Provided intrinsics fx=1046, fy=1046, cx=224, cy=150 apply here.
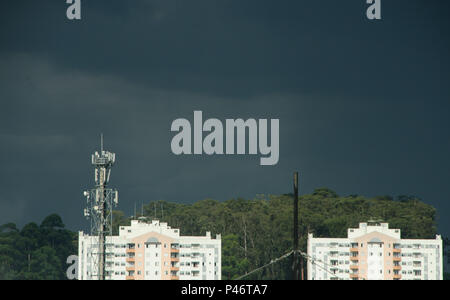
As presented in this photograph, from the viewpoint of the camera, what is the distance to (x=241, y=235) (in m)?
162

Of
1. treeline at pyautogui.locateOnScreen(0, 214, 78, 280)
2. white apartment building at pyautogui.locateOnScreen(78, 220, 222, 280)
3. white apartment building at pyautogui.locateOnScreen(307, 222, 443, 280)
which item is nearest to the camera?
white apartment building at pyautogui.locateOnScreen(78, 220, 222, 280)

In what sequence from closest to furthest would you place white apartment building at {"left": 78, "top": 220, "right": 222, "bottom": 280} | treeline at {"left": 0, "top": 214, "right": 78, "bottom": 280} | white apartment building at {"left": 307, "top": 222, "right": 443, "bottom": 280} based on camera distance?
white apartment building at {"left": 78, "top": 220, "right": 222, "bottom": 280} < white apartment building at {"left": 307, "top": 222, "right": 443, "bottom": 280} < treeline at {"left": 0, "top": 214, "right": 78, "bottom": 280}

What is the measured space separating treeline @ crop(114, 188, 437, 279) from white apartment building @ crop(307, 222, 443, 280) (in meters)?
10.2

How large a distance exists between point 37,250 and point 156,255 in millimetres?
27501

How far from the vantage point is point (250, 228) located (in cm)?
16125

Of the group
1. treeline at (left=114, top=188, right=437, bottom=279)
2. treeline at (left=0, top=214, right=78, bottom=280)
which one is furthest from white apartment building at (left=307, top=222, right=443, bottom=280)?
treeline at (left=0, top=214, right=78, bottom=280)

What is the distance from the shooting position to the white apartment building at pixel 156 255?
131875 millimetres

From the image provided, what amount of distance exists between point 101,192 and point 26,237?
103035mm

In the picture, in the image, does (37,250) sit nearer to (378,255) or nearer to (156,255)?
(156,255)

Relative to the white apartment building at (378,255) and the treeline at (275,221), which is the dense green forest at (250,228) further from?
the white apartment building at (378,255)

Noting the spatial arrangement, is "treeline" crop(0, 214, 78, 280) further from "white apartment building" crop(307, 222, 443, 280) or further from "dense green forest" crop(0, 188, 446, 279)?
"white apartment building" crop(307, 222, 443, 280)

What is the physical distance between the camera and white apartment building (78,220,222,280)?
132 metres
